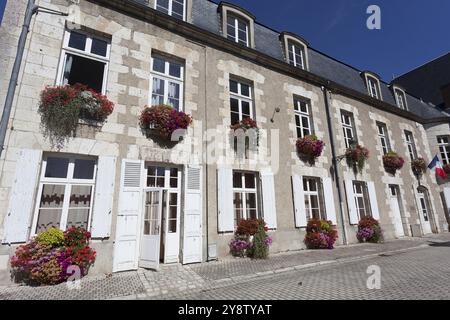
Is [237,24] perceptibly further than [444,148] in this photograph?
No

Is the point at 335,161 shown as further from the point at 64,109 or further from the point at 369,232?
the point at 64,109

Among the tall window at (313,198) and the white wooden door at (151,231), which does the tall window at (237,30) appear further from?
the white wooden door at (151,231)

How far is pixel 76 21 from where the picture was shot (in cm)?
590

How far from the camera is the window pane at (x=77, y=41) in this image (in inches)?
235

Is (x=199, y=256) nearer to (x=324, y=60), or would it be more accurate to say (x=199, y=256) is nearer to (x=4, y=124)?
(x=4, y=124)

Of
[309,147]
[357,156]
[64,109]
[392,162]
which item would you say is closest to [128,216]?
[64,109]

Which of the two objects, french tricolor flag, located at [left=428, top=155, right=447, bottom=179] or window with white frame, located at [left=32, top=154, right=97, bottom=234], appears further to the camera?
french tricolor flag, located at [left=428, top=155, right=447, bottom=179]

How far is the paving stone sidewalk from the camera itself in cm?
394

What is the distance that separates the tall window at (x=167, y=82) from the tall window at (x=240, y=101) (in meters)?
1.70

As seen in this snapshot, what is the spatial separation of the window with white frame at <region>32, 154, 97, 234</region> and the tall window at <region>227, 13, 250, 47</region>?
20.4ft

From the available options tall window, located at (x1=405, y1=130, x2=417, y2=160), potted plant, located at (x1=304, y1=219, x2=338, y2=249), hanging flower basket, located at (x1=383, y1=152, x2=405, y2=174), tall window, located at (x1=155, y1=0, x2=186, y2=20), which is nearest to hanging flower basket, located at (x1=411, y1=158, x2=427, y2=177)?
tall window, located at (x1=405, y1=130, x2=417, y2=160)

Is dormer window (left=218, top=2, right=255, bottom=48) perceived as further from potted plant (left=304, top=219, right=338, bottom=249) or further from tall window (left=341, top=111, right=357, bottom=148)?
potted plant (left=304, top=219, right=338, bottom=249)

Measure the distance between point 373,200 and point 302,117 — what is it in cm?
435

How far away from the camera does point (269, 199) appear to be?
24.2 ft
